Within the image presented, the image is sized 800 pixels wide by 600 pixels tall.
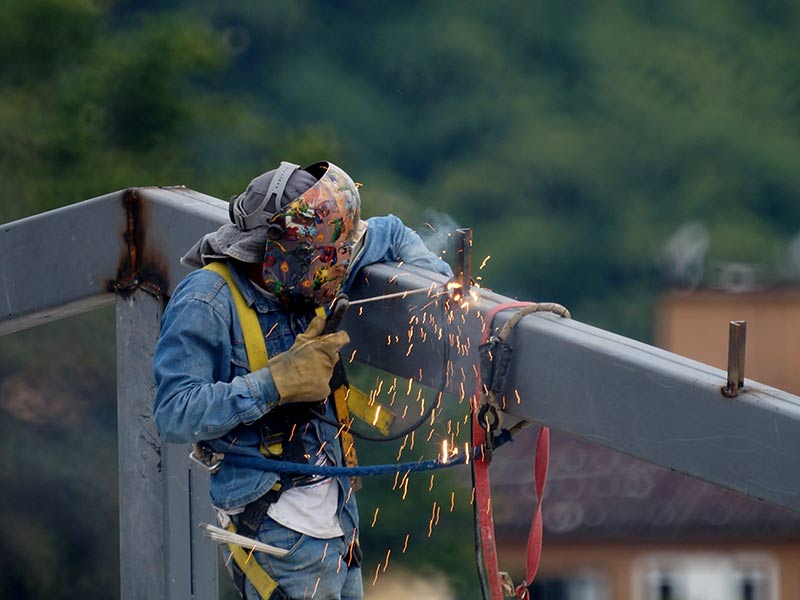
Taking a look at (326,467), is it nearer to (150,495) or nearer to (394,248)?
(394,248)

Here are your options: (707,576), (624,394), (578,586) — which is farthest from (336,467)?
(578,586)

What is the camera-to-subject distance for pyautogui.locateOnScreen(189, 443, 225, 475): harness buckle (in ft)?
12.1

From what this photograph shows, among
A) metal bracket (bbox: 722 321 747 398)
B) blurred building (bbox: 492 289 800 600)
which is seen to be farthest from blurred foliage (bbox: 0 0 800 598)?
metal bracket (bbox: 722 321 747 398)

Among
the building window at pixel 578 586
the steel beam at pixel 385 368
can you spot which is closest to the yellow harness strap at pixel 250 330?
the steel beam at pixel 385 368

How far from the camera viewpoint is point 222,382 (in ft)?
11.7

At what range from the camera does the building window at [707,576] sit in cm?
2638

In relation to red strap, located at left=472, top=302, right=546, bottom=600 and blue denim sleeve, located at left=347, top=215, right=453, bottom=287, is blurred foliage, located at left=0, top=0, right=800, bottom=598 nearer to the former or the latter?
blue denim sleeve, located at left=347, top=215, right=453, bottom=287

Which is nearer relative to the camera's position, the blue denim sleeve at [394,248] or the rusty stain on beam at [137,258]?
the blue denim sleeve at [394,248]

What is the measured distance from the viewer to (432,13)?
61312 millimetres

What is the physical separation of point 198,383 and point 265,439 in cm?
23

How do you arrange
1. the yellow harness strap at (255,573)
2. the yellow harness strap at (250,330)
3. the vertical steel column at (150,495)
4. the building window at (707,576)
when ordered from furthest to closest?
the building window at (707,576)
the vertical steel column at (150,495)
the yellow harness strap at (255,573)
the yellow harness strap at (250,330)

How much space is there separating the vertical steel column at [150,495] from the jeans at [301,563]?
1.87ft

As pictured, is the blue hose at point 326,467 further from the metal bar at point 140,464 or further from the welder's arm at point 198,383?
the metal bar at point 140,464

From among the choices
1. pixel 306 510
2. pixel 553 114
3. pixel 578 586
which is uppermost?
pixel 553 114
